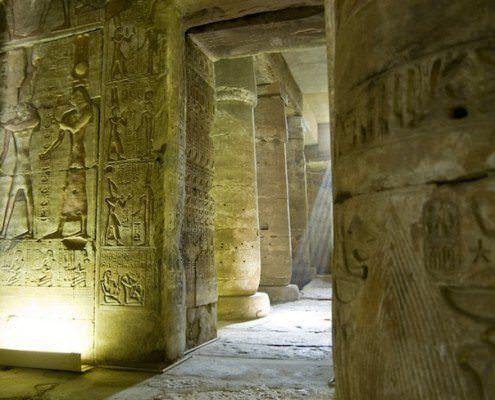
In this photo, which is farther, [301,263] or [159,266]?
[301,263]

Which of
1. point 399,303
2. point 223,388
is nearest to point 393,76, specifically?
point 399,303

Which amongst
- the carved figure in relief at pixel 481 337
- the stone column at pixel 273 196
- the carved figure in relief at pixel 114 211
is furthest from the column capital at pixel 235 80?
the carved figure in relief at pixel 481 337

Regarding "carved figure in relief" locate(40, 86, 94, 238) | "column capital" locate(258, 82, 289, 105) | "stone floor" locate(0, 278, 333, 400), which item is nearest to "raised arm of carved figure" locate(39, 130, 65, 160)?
"carved figure in relief" locate(40, 86, 94, 238)

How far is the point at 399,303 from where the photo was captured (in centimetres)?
116

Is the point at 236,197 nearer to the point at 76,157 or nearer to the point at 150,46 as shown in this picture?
the point at 76,157

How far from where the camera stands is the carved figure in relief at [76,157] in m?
3.81

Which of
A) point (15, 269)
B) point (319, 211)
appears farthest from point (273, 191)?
point (319, 211)

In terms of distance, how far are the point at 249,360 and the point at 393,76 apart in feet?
9.61

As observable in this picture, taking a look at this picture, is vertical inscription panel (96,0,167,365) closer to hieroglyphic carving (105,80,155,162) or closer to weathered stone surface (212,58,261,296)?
hieroglyphic carving (105,80,155,162)

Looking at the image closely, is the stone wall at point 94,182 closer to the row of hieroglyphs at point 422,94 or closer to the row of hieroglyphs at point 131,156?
the row of hieroglyphs at point 131,156

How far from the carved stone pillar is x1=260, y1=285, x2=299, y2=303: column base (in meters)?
6.12

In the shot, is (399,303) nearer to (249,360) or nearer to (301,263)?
(249,360)

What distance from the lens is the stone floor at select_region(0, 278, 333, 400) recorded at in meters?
2.74

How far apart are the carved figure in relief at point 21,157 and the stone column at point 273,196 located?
4.47 m
